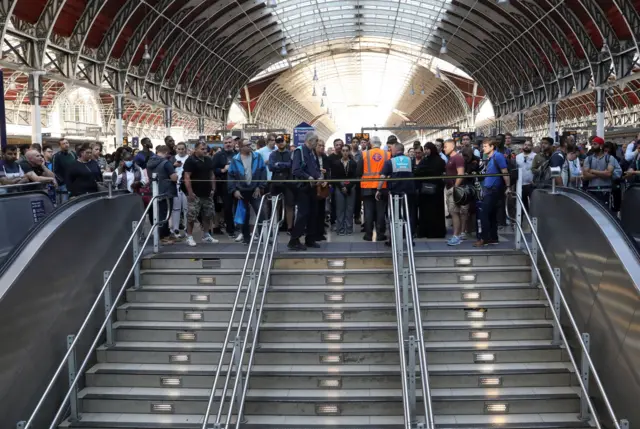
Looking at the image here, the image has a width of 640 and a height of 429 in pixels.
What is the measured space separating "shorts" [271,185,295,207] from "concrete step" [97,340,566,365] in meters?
3.08

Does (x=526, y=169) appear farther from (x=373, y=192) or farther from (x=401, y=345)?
(x=401, y=345)

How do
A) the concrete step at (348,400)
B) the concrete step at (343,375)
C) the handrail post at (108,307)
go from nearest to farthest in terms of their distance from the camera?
1. the concrete step at (348,400)
2. the concrete step at (343,375)
3. the handrail post at (108,307)

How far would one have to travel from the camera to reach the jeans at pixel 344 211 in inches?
497

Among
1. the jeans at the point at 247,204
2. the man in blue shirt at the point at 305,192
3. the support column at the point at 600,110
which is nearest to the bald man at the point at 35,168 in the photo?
the jeans at the point at 247,204

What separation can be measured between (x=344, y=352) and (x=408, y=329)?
0.76 meters

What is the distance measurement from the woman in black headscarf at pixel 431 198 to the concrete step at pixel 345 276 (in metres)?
2.31

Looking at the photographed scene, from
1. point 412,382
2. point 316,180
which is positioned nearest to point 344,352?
point 412,382

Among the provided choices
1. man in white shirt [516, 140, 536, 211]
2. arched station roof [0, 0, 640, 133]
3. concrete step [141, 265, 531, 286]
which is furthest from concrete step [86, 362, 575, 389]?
arched station roof [0, 0, 640, 133]

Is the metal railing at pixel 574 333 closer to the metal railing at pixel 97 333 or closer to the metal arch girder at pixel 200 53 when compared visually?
the metal railing at pixel 97 333

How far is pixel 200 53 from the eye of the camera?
47.4 meters

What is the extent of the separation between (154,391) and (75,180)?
14.1 ft

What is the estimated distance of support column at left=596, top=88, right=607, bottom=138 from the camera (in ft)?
104

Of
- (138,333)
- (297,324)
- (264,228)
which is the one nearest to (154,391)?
(138,333)

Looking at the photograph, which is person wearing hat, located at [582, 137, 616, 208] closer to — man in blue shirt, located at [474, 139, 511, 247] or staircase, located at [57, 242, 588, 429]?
man in blue shirt, located at [474, 139, 511, 247]
